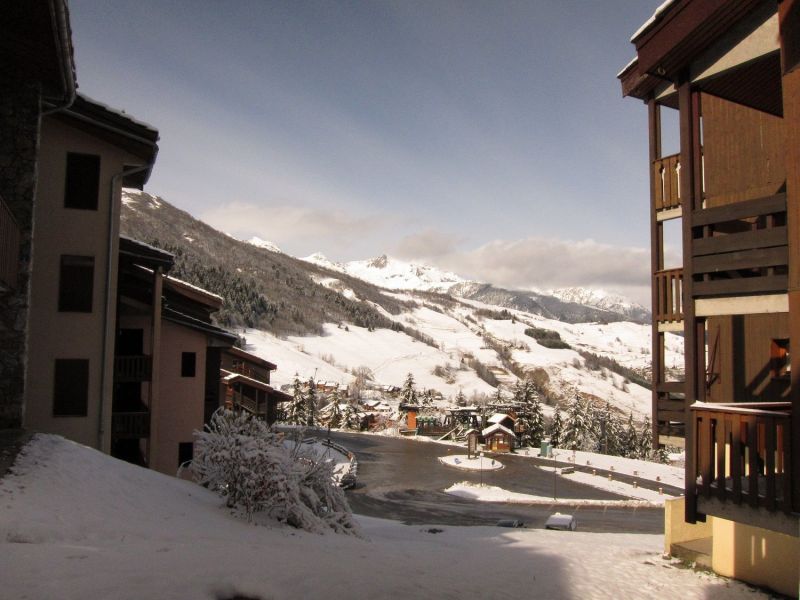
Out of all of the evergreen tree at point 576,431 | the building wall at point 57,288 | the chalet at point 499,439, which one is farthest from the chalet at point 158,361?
the evergreen tree at point 576,431

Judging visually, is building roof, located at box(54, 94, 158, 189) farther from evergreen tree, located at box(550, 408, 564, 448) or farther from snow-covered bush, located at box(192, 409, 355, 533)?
evergreen tree, located at box(550, 408, 564, 448)

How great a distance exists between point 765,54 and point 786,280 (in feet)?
9.91

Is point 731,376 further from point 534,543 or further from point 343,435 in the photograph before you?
point 343,435

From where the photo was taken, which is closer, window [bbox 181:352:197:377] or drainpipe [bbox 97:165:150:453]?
drainpipe [bbox 97:165:150:453]

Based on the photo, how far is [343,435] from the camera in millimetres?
72062

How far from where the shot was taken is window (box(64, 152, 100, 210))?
1667cm

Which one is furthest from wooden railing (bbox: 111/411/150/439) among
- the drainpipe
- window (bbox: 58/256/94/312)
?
window (bbox: 58/256/94/312)

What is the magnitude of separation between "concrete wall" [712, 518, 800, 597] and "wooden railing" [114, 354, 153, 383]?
52.1ft

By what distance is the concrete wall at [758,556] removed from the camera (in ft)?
33.2

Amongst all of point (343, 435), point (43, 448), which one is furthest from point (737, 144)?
point (343, 435)

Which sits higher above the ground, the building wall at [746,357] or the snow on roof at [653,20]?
the snow on roof at [653,20]

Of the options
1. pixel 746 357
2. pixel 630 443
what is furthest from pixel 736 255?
pixel 630 443

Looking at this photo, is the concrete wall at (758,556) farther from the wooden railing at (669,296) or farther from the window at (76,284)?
the window at (76,284)

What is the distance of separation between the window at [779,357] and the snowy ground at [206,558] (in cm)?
374
